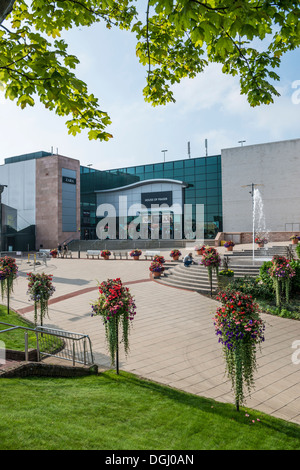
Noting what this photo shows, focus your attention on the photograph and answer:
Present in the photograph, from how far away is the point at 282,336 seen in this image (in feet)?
32.6

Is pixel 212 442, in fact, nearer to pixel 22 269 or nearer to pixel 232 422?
pixel 232 422

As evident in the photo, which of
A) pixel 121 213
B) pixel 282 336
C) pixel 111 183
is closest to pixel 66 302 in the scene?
pixel 282 336

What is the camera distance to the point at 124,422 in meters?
4.57

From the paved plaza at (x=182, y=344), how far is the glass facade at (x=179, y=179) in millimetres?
27011

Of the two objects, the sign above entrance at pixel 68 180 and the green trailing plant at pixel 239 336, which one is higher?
the sign above entrance at pixel 68 180

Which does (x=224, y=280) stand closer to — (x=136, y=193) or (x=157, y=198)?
(x=157, y=198)

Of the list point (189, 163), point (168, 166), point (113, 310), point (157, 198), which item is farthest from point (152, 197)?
point (113, 310)

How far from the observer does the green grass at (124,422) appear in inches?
152

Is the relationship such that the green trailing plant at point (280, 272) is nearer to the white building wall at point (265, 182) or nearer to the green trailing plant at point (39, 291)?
the green trailing plant at point (39, 291)

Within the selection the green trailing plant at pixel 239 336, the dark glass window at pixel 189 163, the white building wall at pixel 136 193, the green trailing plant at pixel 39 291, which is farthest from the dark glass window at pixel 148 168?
the green trailing plant at pixel 239 336

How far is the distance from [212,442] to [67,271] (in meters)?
22.0

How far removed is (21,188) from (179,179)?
24534 mm

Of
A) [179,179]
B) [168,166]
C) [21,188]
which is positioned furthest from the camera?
[21,188]
